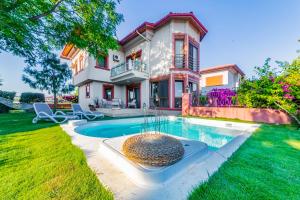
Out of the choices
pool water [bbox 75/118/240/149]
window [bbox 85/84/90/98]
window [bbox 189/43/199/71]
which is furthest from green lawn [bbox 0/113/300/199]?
window [bbox 85/84/90/98]

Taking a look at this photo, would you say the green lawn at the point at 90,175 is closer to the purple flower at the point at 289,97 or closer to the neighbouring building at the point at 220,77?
the purple flower at the point at 289,97

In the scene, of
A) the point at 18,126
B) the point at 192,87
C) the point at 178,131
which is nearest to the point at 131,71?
the point at 192,87

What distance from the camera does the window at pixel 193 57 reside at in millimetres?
12258

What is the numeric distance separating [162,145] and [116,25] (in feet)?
23.7

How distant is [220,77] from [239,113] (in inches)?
494

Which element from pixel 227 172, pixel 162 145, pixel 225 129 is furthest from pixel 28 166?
pixel 225 129

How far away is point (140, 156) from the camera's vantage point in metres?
2.20

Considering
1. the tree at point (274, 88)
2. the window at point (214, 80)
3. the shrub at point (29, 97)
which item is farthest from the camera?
the window at point (214, 80)

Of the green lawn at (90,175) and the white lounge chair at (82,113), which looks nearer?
the green lawn at (90,175)

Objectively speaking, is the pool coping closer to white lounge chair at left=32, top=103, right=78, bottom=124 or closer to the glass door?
white lounge chair at left=32, top=103, right=78, bottom=124

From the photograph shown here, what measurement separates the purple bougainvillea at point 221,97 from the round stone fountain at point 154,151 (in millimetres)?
7766

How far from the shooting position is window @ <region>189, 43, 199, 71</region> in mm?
12258

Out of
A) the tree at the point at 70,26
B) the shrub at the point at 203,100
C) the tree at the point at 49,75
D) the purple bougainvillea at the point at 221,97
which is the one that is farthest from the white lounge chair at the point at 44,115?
the purple bougainvillea at the point at 221,97

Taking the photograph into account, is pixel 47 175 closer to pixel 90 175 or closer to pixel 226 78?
pixel 90 175
